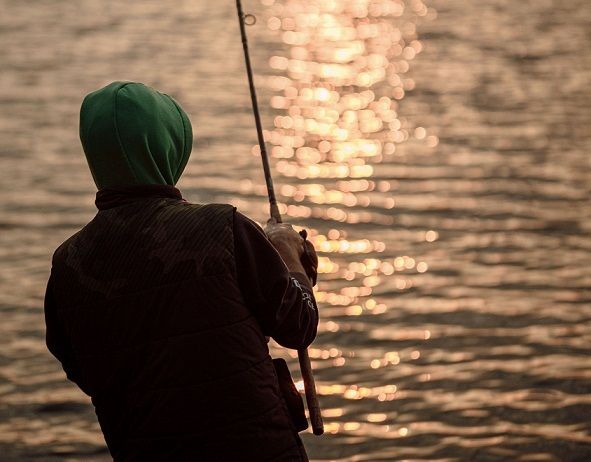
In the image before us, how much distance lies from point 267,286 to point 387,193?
28.8 ft

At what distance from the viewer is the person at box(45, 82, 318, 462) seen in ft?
7.81

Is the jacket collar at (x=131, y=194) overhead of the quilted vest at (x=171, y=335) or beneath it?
overhead

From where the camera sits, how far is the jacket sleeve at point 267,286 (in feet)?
7.88

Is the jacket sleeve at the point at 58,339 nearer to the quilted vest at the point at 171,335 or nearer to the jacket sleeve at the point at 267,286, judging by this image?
the quilted vest at the point at 171,335

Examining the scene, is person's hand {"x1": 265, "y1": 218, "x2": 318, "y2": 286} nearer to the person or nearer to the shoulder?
the person

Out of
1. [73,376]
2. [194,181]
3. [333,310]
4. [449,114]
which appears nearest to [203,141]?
[194,181]

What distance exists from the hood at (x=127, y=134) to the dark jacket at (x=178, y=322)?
4cm

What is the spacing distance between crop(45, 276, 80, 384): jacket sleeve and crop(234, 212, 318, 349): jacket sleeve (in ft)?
1.32

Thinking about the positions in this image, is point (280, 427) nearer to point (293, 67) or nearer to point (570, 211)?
point (570, 211)

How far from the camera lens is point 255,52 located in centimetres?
1777

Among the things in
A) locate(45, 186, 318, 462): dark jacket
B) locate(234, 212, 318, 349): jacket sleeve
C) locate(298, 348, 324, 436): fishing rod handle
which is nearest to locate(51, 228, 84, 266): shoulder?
locate(45, 186, 318, 462): dark jacket

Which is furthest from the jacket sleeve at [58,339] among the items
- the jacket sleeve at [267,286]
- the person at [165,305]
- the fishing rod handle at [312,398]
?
the fishing rod handle at [312,398]

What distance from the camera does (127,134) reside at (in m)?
2.43

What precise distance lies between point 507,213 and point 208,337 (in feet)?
27.1
